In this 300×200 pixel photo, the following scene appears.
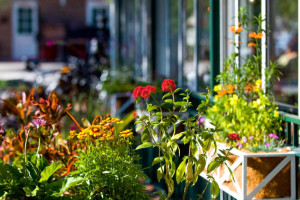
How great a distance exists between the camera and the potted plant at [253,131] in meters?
3.54

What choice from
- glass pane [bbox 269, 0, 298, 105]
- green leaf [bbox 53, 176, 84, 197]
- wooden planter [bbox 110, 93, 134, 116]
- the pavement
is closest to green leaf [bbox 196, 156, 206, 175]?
green leaf [bbox 53, 176, 84, 197]


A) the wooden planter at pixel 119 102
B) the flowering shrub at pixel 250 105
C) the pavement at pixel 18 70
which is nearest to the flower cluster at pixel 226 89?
the flowering shrub at pixel 250 105

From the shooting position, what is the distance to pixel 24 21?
1086 inches

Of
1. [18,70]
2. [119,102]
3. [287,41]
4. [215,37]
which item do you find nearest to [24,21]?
[18,70]

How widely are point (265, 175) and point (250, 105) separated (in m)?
0.63

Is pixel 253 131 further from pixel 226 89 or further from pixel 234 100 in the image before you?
pixel 226 89

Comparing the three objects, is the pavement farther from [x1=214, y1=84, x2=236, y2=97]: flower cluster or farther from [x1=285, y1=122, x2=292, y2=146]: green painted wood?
[x1=285, y1=122, x2=292, y2=146]: green painted wood

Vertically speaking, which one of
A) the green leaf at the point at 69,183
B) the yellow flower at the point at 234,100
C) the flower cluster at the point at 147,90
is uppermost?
the flower cluster at the point at 147,90

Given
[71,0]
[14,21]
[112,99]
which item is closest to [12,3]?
[14,21]

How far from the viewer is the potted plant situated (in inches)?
139

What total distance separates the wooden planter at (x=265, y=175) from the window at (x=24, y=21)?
80.8 feet

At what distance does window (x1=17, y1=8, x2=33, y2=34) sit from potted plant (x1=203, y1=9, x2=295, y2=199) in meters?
23.6

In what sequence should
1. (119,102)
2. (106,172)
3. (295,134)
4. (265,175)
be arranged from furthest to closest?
(119,102), (295,134), (265,175), (106,172)

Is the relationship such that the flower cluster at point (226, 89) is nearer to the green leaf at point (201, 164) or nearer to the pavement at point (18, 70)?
the green leaf at point (201, 164)
